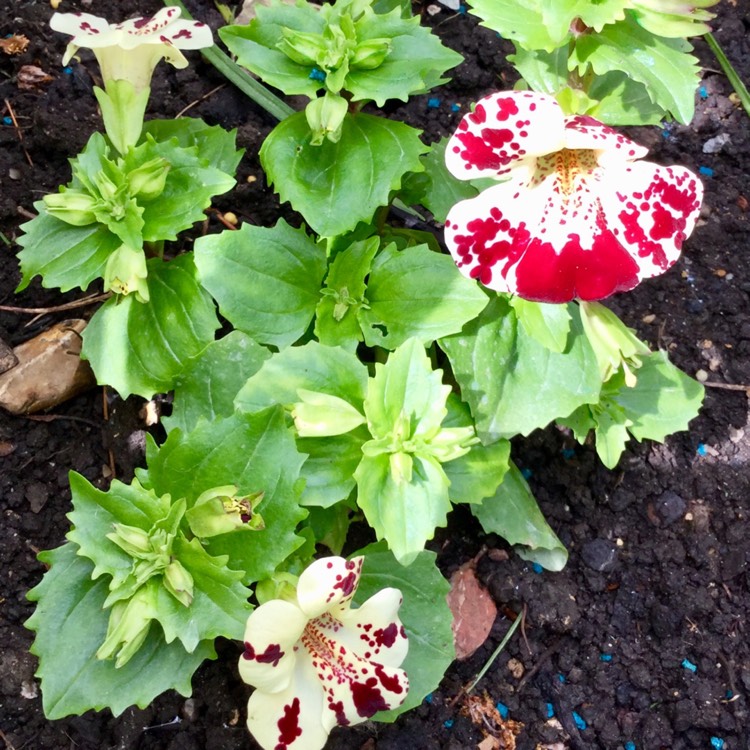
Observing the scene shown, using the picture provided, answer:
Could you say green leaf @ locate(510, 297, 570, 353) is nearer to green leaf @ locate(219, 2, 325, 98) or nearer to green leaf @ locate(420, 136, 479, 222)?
green leaf @ locate(420, 136, 479, 222)

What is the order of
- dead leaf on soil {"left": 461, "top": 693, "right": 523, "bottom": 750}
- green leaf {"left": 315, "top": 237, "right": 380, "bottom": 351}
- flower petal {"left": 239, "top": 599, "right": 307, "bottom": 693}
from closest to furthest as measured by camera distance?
flower petal {"left": 239, "top": 599, "right": 307, "bottom": 693} → green leaf {"left": 315, "top": 237, "right": 380, "bottom": 351} → dead leaf on soil {"left": 461, "top": 693, "right": 523, "bottom": 750}

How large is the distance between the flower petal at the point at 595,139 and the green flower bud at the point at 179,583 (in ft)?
2.87

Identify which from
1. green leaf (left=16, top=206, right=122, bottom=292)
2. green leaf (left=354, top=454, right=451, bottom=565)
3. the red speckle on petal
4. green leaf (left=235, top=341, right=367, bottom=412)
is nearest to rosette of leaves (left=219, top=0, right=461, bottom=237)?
green leaf (left=235, top=341, right=367, bottom=412)

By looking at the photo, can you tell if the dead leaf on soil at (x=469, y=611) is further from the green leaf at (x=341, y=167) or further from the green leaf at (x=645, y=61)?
the green leaf at (x=645, y=61)

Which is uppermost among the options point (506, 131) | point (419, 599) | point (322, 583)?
point (506, 131)

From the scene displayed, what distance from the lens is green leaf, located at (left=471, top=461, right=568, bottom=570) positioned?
70.6 inches

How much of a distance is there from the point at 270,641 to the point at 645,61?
3.71 ft

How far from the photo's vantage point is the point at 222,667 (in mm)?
1681

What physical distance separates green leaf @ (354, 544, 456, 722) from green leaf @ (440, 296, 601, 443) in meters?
0.27

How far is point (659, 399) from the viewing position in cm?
185

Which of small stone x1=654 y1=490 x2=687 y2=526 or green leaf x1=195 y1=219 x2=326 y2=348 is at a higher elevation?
green leaf x1=195 y1=219 x2=326 y2=348

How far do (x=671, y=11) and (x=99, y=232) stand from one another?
1.07 meters

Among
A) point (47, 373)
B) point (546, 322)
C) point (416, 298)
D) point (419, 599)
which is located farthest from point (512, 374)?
point (47, 373)

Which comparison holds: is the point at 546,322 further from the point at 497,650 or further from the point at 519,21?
the point at 497,650
